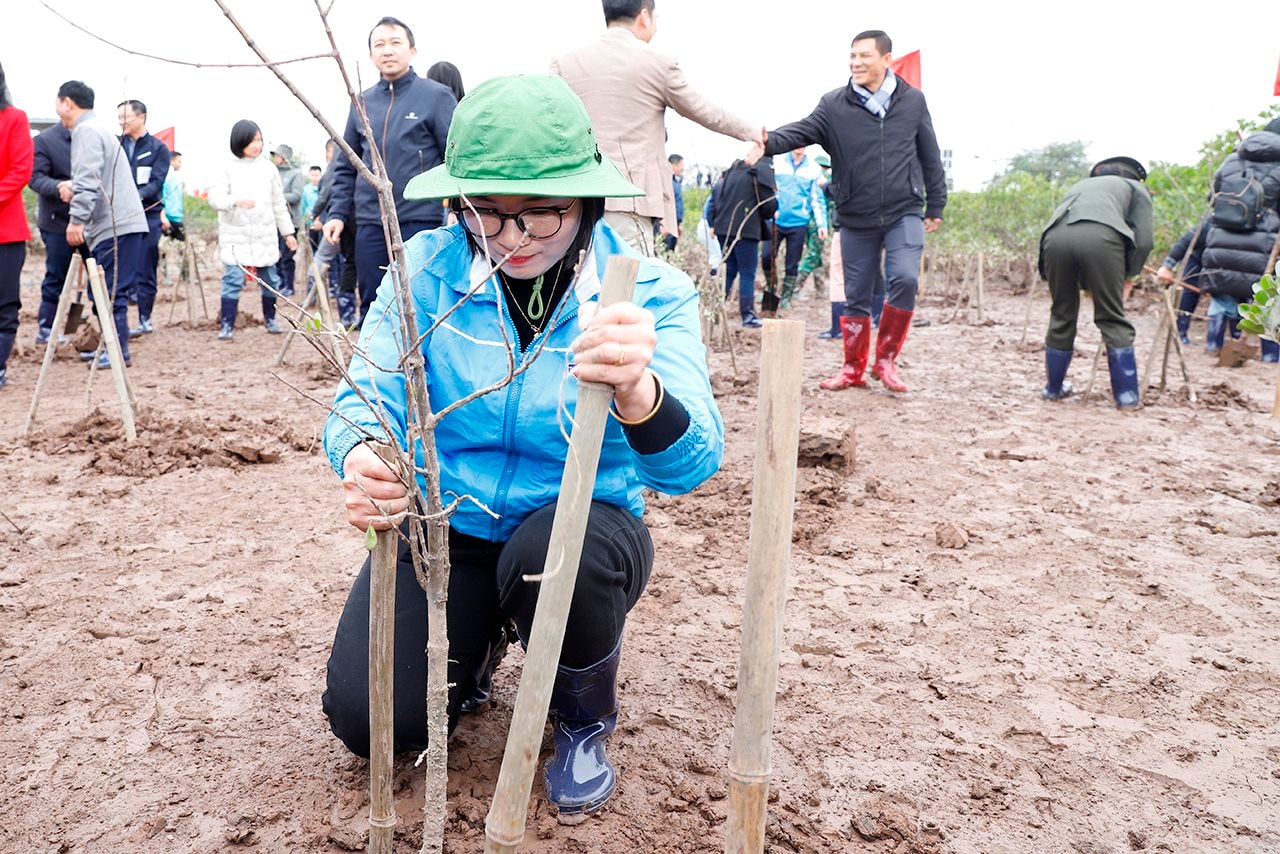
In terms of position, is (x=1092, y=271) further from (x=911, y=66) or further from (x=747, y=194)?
(x=747, y=194)

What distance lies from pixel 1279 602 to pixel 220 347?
6835mm

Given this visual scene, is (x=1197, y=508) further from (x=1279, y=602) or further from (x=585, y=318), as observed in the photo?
(x=585, y=318)

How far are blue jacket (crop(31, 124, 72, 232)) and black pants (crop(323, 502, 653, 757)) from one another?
203 inches

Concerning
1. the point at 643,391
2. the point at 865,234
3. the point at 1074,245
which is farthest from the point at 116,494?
the point at 1074,245

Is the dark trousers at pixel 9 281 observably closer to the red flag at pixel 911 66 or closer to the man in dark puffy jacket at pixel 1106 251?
the man in dark puffy jacket at pixel 1106 251

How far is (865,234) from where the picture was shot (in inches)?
212

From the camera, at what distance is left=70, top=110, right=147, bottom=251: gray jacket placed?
5.51 metres

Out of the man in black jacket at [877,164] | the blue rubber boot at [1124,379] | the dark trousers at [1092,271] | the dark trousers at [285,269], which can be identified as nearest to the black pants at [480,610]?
the man in black jacket at [877,164]

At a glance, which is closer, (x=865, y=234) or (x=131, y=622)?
(x=131, y=622)

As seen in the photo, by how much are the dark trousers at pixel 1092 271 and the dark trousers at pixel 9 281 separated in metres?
5.47

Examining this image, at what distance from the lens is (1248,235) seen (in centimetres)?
644

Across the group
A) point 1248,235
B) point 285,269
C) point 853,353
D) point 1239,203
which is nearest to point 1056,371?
point 853,353

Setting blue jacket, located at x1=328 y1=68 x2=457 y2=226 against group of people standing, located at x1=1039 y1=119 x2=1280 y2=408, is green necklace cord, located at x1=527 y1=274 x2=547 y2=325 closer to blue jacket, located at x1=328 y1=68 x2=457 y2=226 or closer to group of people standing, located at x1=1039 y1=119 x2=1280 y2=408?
blue jacket, located at x1=328 y1=68 x2=457 y2=226

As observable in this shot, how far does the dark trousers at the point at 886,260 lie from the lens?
527cm
